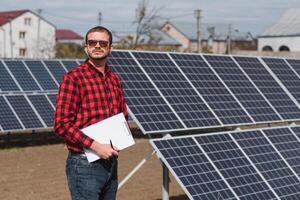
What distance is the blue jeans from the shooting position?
4.85 metres

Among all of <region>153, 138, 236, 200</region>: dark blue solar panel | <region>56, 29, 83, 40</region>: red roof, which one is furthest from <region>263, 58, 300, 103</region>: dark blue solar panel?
<region>56, 29, 83, 40</region>: red roof

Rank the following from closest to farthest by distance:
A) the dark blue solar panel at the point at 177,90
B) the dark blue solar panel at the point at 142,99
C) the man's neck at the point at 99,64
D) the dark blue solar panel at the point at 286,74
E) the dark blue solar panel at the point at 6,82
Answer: the man's neck at the point at 99,64 → the dark blue solar panel at the point at 142,99 → the dark blue solar panel at the point at 177,90 → the dark blue solar panel at the point at 286,74 → the dark blue solar panel at the point at 6,82

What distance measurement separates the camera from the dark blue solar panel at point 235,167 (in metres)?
7.92

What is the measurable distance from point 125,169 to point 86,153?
29.7 feet

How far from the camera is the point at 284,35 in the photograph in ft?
193

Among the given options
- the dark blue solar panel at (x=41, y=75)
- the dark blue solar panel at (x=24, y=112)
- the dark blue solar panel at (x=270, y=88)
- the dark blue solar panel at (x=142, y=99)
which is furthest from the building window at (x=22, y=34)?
the dark blue solar panel at (x=142, y=99)

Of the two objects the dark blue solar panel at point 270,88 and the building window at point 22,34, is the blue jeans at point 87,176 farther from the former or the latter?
the building window at point 22,34

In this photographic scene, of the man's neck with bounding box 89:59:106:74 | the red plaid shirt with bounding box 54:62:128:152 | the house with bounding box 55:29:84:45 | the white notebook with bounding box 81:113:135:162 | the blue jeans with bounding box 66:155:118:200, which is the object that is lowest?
the house with bounding box 55:29:84:45

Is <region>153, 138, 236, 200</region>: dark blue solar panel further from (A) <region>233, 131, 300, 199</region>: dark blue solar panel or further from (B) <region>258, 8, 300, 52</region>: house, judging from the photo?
(B) <region>258, 8, 300, 52</region>: house

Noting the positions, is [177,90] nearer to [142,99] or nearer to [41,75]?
[142,99]

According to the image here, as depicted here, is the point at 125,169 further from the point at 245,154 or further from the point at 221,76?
the point at 245,154

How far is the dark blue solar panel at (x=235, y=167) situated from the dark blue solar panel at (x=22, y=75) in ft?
36.3

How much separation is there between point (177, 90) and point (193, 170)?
2354 millimetres

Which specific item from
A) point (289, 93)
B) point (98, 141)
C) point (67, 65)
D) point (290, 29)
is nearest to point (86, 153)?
point (98, 141)
